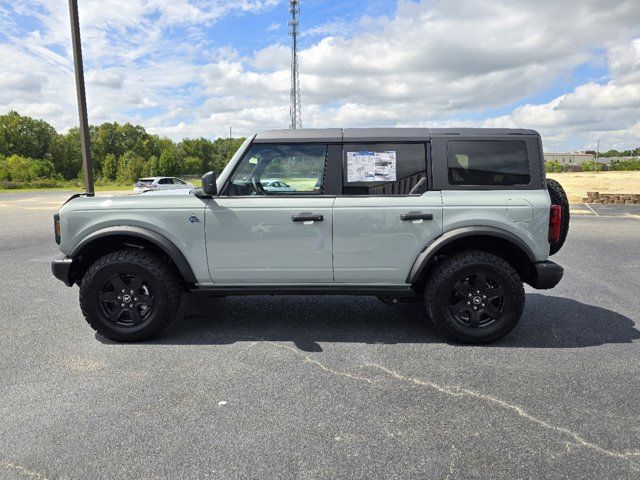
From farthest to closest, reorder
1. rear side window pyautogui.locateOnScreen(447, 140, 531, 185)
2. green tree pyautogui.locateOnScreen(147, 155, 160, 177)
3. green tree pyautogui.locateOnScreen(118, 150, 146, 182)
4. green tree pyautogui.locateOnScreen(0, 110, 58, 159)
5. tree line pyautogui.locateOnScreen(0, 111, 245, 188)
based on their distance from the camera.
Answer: green tree pyautogui.locateOnScreen(0, 110, 58, 159) → green tree pyautogui.locateOnScreen(147, 155, 160, 177) → green tree pyautogui.locateOnScreen(118, 150, 146, 182) → tree line pyautogui.locateOnScreen(0, 111, 245, 188) → rear side window pyautogui.locateOnScreen(447, 140, 531, 185)

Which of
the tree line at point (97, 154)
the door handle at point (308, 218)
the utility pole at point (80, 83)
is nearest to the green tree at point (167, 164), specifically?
the tree line at point (97, 154)

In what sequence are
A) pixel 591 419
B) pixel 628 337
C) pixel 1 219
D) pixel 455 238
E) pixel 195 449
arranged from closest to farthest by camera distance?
pixel 195 449 → pixel 591 419 → pixel 455 238 → pixel 628 337 → pixel 1 219

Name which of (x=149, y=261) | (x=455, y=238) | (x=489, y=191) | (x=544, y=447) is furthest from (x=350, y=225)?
(x=544, y=447)

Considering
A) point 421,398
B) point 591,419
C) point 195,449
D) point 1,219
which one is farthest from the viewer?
point 1,219

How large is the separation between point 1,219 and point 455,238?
1602cm

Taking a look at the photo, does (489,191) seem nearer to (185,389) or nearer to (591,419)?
(591,419)

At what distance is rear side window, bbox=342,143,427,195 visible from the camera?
3.88m

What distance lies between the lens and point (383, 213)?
379cm

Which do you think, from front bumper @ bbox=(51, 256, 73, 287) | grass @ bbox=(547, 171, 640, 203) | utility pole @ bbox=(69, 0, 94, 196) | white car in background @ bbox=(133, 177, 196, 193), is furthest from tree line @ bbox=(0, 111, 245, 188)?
front bumper @ bbox=(51, 256, 73, 287)

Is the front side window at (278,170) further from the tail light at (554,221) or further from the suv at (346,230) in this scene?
the tail light at (554,221)

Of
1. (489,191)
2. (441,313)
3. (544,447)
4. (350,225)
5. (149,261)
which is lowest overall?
(544,447)

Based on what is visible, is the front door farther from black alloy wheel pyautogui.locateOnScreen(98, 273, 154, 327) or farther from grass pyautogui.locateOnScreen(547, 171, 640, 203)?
grass pyautogui.locateOnScreen(547, 171, 640, 203)

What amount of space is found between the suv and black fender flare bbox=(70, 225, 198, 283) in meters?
0.01

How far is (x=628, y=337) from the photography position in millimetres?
4043
